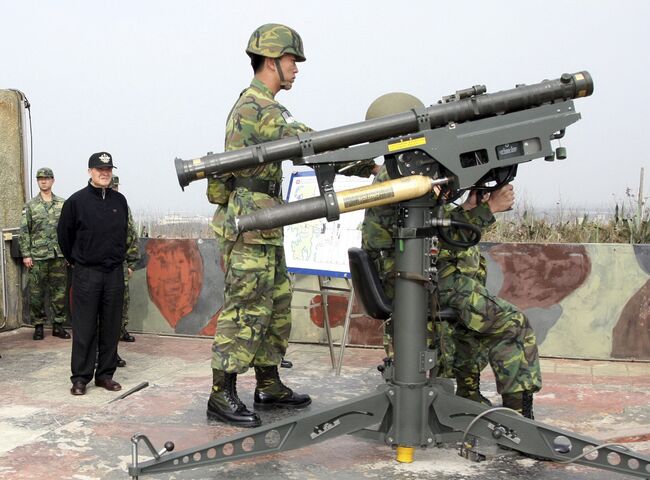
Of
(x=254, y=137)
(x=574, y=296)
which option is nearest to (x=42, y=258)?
(x=254, y=137)

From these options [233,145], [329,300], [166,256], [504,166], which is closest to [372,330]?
[329,300]

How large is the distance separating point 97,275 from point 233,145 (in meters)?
1.95

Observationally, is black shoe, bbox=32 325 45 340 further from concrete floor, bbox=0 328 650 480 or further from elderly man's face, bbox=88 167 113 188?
elderly man's face, bbox=88 167 113 188

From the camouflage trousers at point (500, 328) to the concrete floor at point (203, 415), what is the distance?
0.43m

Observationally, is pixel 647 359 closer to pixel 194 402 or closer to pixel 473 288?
pixel 473 288

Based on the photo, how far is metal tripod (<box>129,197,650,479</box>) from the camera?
3676 mm

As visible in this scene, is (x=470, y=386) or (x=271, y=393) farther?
(x=271, y=393)

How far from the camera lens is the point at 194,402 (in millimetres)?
5453

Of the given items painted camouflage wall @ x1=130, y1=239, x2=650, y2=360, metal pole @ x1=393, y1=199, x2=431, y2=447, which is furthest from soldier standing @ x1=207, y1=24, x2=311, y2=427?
painted camouflage wall @ x1=130, y1=239, x2=650, y2=360

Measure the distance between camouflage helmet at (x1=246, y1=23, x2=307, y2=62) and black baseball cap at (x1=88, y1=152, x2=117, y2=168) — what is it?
1.77m

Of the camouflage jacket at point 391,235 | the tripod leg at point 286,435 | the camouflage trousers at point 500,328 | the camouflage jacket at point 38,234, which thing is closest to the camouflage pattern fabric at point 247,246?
the camouflage jacket at point 391,235

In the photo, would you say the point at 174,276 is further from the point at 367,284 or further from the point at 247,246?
the point at 367,284

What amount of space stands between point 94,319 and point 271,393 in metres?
1.66

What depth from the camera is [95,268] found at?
20.0ft
